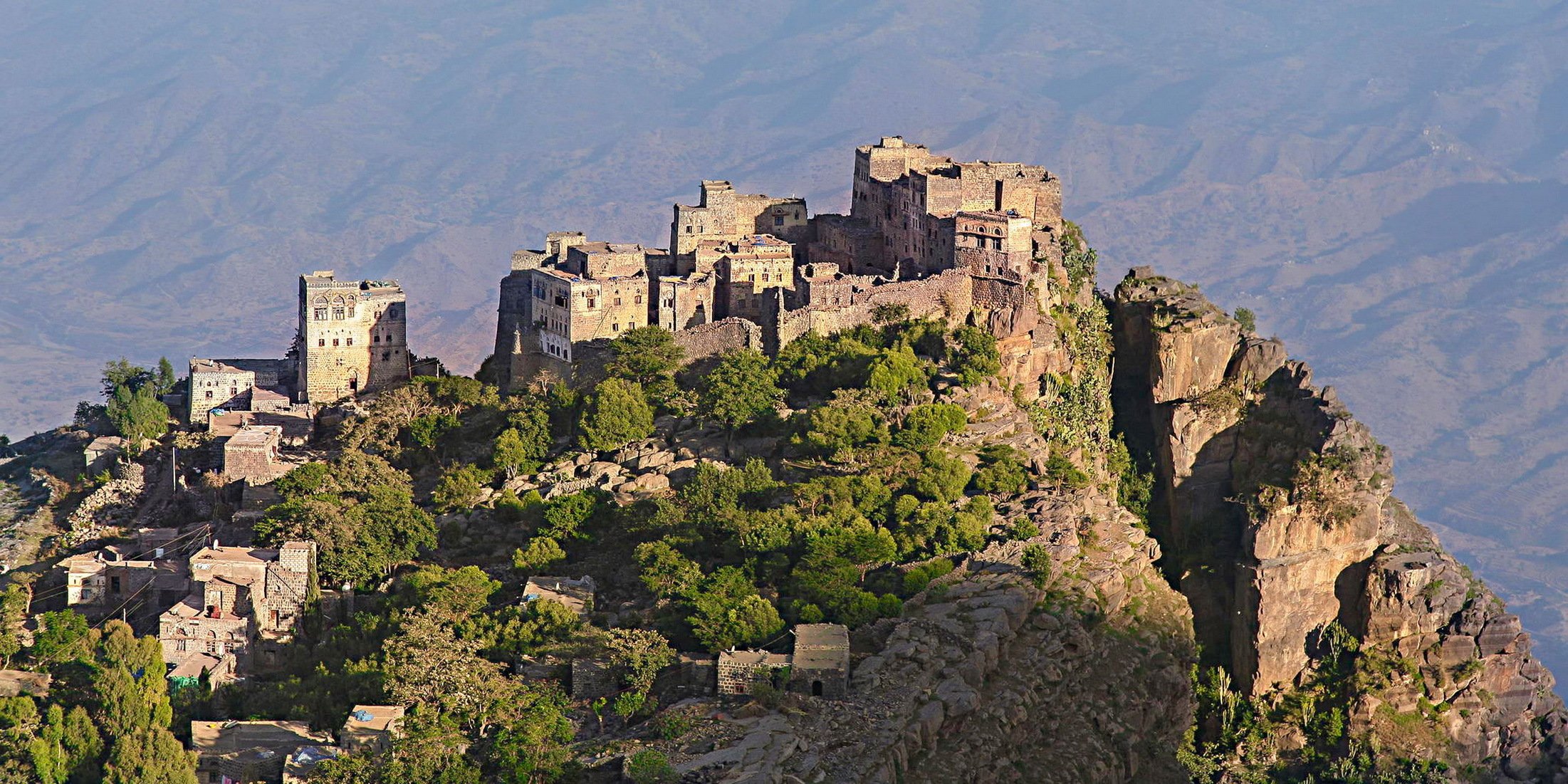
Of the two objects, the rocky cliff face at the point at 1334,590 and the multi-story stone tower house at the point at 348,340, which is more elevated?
the multi-story stone tower house at the point at 348,340

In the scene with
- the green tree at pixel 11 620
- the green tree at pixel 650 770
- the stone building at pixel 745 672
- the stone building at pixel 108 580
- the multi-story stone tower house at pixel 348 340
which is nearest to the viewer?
the green tree at pixel 650 770

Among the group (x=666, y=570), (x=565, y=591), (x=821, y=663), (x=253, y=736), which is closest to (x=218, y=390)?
(x=565, y=591)

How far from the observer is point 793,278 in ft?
362

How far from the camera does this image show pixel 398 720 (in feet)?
252

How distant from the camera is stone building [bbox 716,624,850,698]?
77312mm

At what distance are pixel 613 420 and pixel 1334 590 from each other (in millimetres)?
34880

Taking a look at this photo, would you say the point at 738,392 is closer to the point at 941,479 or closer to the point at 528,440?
the point at 528,440

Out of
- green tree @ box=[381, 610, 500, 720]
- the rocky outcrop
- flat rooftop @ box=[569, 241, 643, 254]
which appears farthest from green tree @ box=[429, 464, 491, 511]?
the rocky outcrop

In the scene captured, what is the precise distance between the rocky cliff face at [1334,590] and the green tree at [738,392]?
22728mm

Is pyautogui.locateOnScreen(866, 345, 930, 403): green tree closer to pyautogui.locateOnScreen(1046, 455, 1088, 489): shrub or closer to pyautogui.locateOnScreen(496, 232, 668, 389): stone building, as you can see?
pyautogui.locateOnScreen(1046, 455, 1088, 489): shrub

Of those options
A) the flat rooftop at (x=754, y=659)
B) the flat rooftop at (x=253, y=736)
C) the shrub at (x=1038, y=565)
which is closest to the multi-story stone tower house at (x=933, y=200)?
the shrub at (x=1038, y=565)

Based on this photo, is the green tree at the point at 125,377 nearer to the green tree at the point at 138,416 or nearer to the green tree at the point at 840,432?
the green tree at the point at 138,416

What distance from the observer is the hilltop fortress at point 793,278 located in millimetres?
107625

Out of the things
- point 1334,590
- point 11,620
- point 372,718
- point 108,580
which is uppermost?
point 1334,590
